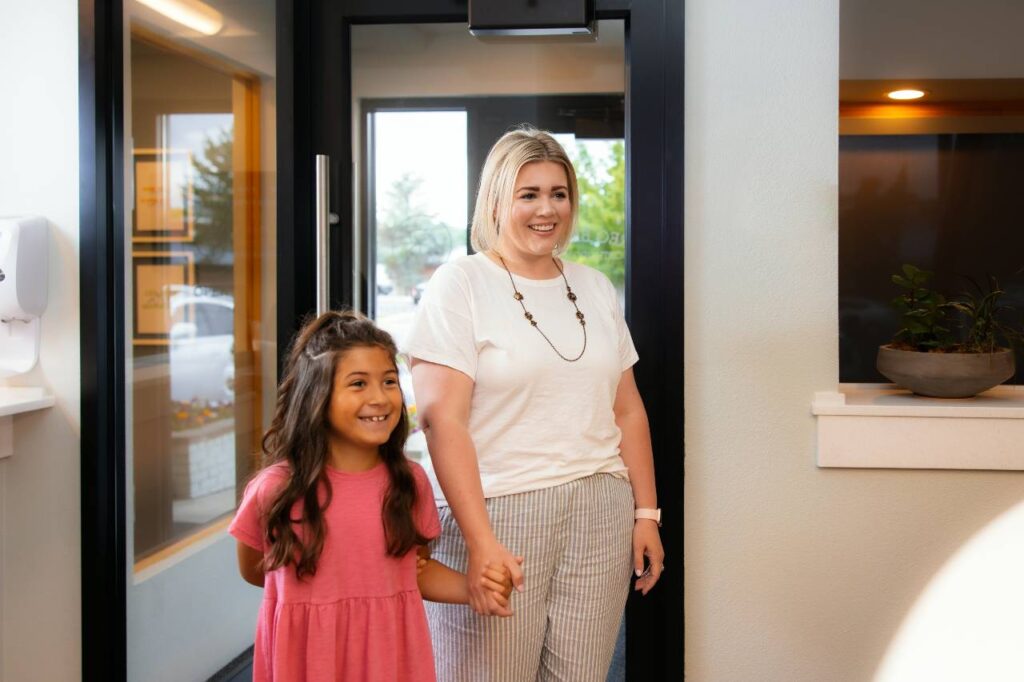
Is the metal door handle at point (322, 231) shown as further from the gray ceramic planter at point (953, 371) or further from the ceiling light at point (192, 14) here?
the gray ceramic planter at point (953, 371)

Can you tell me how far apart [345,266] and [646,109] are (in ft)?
2.59

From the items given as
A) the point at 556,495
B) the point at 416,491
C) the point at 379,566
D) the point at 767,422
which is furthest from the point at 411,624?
the point at 767,422

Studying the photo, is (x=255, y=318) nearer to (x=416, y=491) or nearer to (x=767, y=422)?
(x=416, y=491)

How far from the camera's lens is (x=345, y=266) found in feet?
7.89

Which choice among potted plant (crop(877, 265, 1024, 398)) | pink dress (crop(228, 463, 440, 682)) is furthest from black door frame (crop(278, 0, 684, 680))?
pink dress (crop(228, 463, 440, 682))

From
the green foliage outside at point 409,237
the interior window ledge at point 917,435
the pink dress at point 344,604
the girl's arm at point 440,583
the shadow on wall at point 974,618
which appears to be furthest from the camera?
the green foliage outside at point 409,237

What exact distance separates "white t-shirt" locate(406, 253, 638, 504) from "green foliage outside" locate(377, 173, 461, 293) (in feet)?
1.72

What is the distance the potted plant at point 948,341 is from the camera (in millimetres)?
2242

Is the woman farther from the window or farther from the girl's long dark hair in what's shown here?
the window

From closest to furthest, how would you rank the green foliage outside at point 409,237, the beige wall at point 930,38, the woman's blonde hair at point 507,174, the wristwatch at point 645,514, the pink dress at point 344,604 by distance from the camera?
the pink dress at point 344,604 < the woman's blonde hair at point 507,174 < the wristwatch at point 645,514 < the beige wall at point 930,38 < the green foliage outside at point 409,237

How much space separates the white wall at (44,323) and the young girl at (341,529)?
3.23 feet

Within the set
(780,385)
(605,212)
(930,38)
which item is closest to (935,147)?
(930,38)

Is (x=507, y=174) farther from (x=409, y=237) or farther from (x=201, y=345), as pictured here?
(x=201, y=345)

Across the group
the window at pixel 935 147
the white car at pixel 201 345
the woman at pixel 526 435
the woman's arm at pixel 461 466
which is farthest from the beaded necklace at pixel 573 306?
the white car at pixel 201 345
